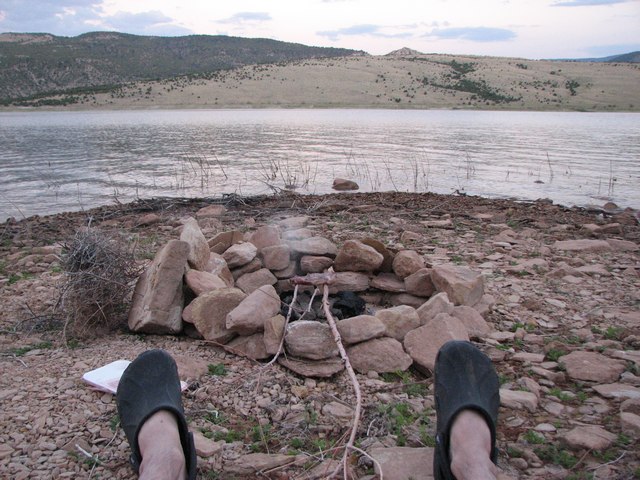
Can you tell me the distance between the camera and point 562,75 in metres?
68.2

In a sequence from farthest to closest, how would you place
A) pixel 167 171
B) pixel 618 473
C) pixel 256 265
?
pixel 167 171, pixel 256 265, pixel 618 473

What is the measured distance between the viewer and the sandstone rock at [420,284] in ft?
14.4

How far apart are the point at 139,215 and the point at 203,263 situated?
216 inches

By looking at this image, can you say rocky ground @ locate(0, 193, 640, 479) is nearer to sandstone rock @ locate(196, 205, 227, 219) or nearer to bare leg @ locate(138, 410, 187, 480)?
bare leg @ locate(138, 410, 187, 480)

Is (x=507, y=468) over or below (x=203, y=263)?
below

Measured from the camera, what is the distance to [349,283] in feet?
14.6

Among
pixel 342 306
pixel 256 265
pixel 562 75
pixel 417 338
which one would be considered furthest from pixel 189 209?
pixel 562 75

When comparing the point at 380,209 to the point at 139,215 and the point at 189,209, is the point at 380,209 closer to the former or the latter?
the point at 189,209

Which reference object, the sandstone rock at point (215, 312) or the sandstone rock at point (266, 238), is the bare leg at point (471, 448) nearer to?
the sandstone rock at point (215, 312)

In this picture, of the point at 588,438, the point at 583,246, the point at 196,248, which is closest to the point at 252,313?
the point at 196,248

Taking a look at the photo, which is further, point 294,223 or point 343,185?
A: point 343,185

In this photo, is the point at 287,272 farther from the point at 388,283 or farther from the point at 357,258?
the point at 388,283

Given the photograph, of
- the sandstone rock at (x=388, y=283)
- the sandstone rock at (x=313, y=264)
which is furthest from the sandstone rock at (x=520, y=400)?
the sandstone rock at (x=313, y=264)

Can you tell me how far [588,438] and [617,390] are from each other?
67 cm
